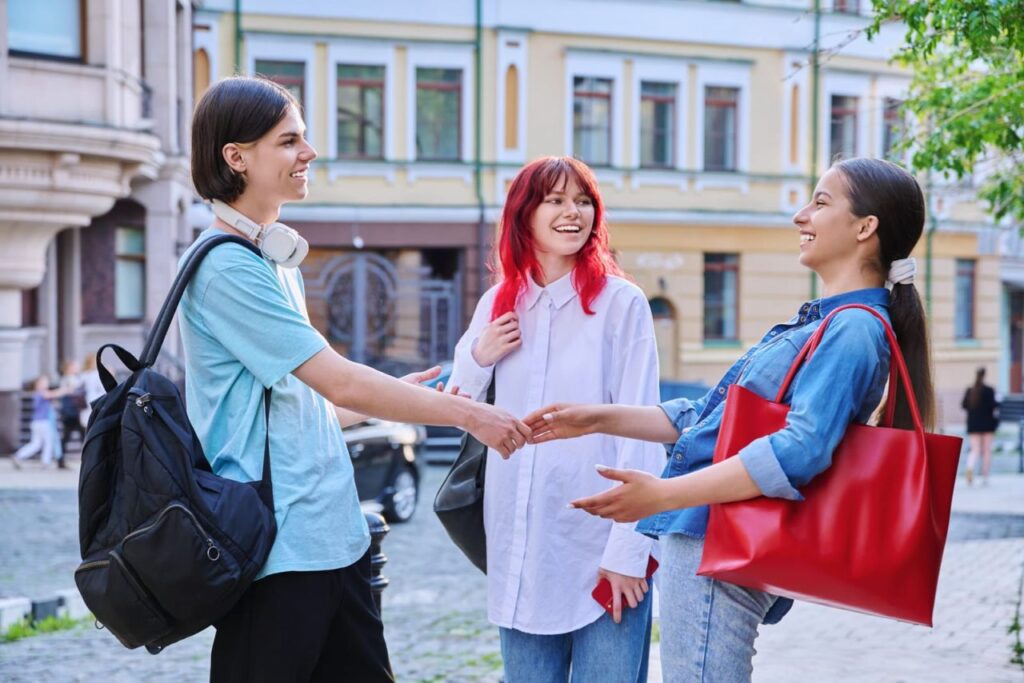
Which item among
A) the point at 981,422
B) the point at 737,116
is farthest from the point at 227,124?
the point at 737,116

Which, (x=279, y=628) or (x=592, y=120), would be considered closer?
(x=279, y=628)

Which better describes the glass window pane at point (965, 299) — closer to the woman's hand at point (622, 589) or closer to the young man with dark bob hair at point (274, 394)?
the woman's hand at point (622, 589)

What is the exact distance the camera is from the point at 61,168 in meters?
18.0

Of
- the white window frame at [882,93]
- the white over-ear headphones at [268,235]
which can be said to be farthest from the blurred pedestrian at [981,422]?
the white over-ear headphones at [268,235]

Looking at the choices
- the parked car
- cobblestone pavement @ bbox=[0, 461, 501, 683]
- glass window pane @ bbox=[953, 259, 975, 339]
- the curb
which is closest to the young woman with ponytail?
cobblestone pavement @ bbox=[0, 461, 501, 683]

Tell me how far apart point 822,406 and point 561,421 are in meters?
0.82

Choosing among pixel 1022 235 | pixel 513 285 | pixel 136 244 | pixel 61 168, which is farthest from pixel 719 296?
pixel 513 285

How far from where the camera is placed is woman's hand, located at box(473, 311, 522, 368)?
A: 137 inches

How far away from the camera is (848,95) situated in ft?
93.8

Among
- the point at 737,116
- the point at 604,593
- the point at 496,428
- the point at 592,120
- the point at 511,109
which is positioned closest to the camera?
the point at 496,428

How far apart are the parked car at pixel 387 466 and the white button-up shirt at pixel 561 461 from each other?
9212 millimetres

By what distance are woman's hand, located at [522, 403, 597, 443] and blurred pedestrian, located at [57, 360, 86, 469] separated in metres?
16.5

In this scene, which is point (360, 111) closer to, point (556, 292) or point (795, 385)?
point (556, 292)

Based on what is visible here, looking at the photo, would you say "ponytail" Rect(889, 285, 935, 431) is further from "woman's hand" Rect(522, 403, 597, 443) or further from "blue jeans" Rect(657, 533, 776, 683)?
"woman's hand" Rect(522, 403, 597, 443)
